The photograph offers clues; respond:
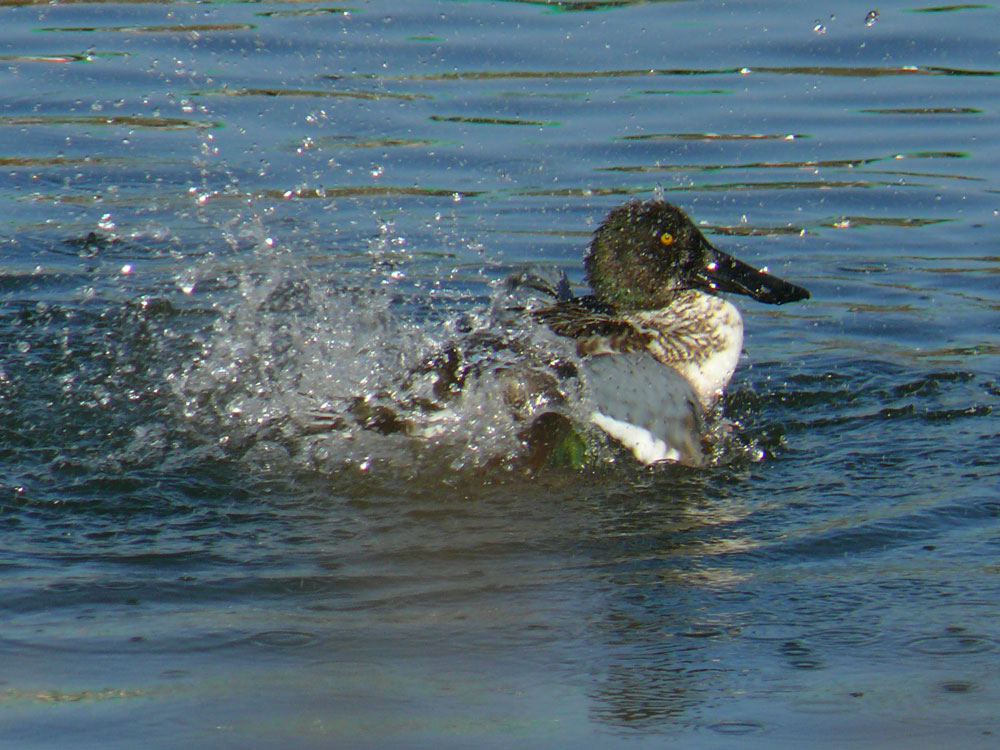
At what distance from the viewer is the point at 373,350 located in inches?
210

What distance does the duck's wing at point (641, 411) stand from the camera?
498 centimetres

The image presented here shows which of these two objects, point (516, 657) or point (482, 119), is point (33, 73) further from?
point (516, 657)

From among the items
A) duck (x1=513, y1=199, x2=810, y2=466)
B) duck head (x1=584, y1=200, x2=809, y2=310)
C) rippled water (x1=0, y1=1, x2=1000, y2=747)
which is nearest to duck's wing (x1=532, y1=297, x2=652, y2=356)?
duck (x1=513, y1=199, x2=810, y2=466)

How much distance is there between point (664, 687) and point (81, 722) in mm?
1143

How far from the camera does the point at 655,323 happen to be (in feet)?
18.9

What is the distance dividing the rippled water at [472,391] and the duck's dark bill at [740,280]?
32 cm

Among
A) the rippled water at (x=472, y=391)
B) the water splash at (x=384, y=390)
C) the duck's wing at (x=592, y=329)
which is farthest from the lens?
the duck's wing at (x=592, y=329)

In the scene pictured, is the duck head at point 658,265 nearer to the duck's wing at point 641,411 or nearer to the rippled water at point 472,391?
the rippled water at point 472,391

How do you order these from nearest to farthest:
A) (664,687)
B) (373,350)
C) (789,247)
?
(664,687), (373,350), (789,247)

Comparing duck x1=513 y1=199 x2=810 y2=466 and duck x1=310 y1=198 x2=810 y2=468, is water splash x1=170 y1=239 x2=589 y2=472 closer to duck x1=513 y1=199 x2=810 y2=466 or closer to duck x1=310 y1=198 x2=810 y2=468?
duck x1=310 y1=198 x2=810 y2=468

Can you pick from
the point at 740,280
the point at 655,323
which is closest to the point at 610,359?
the point at 655,323

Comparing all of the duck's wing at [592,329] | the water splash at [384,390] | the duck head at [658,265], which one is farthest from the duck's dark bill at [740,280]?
the water splash at [384,390]

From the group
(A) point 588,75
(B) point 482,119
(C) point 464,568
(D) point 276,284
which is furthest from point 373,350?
(A) point 588,75

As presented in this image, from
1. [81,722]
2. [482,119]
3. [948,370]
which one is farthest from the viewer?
[482,119]
